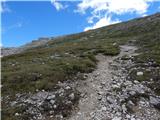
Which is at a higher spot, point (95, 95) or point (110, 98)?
point (95, 95)

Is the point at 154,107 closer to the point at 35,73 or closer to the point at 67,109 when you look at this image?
the point at 67,109

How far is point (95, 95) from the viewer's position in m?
20.1

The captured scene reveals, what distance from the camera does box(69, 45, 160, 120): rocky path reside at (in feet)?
57.3

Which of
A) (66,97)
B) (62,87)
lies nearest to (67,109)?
(66,97)

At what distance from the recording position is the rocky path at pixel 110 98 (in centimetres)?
1745

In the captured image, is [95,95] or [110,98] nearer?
[110,98]

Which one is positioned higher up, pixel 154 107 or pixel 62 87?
pixel 62 87

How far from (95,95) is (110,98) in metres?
1.19

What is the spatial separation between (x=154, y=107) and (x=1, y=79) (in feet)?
41.8

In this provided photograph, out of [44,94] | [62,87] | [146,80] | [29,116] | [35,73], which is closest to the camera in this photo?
[29,116]

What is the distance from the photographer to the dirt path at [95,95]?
17.4m

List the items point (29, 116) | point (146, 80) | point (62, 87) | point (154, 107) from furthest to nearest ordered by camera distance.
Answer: point (146, 80) < point (62, 87) < point (154, 107) < point (29, 116)

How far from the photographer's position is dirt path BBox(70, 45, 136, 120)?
1739cm

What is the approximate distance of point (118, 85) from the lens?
21953 mm
